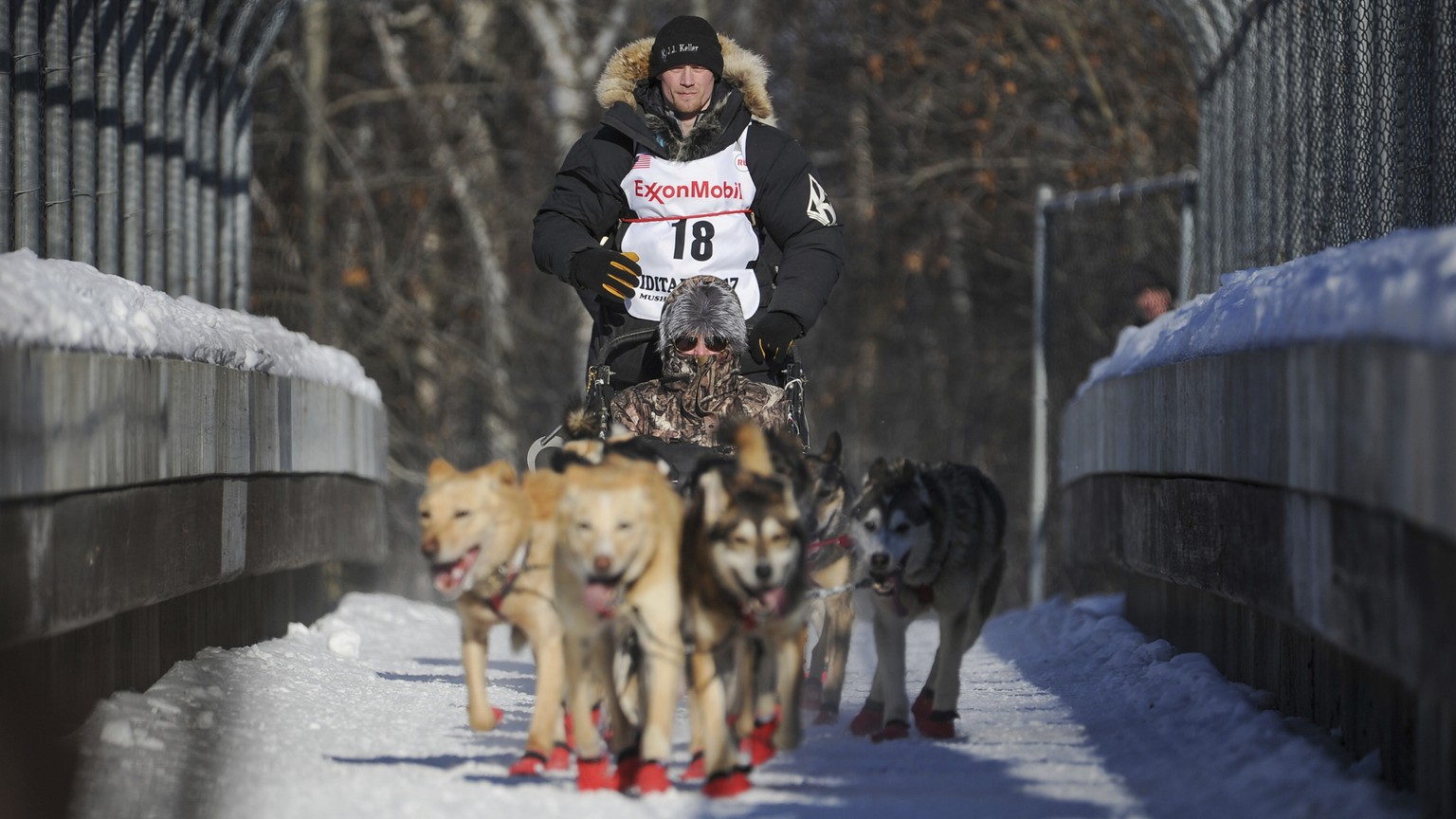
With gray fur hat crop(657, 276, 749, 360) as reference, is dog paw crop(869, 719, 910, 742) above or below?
below

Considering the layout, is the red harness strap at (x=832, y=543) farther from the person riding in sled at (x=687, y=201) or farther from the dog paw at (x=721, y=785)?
the dog paw at (x=721, y=785)

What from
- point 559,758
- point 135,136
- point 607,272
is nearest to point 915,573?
point 559,758

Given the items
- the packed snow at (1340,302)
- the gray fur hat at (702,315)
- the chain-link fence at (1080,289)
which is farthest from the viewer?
the chain-link fence at (1080,289)

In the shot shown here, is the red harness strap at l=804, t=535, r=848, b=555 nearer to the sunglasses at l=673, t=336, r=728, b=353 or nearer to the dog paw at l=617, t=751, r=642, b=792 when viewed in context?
the sunglasses at l=673, t=336, r=728, b=353

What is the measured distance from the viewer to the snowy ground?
5.35 metres

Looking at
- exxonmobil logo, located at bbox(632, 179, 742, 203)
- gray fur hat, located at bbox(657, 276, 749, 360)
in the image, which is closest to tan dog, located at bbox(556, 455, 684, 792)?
gray fur hat, located at bbox(657, 276, 749, 360)

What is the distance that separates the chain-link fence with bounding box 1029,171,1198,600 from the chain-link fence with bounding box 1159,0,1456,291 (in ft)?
3.81

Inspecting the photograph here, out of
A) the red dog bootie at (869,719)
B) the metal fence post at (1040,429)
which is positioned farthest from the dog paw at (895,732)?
the metal fence post at (1040,429)

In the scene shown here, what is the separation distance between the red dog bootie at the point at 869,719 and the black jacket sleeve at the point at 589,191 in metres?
2.26

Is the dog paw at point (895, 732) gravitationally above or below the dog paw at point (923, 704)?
below

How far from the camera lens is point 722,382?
293 inches

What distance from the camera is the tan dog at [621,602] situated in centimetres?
532

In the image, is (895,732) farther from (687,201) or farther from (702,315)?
(687,201)

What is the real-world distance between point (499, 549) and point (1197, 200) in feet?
29.8
